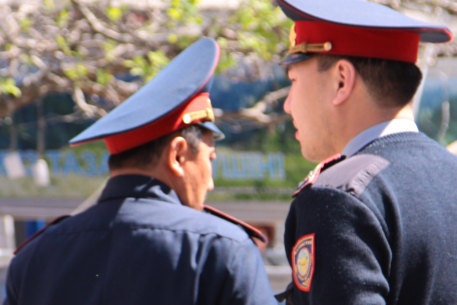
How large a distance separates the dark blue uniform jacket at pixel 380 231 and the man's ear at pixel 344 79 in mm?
160

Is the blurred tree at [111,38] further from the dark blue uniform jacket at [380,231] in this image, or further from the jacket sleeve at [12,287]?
the dark blue uniform jacket at [380,231]

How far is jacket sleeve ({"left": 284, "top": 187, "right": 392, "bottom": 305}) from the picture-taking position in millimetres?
1190

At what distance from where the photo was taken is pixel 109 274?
185 centimetres

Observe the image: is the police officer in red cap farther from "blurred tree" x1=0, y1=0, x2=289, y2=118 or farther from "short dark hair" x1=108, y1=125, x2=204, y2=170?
"blurred tree" x1=0, y1=0, x2=289, y2=118

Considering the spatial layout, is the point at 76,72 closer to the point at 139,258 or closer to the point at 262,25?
the point at 262,25

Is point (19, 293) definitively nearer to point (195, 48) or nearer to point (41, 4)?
point (195, 48)

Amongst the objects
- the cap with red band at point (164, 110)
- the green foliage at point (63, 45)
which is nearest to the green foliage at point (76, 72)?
the green foliage at point (63, 45)

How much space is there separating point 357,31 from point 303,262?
0.58 metres

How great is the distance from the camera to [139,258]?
6.10 feet

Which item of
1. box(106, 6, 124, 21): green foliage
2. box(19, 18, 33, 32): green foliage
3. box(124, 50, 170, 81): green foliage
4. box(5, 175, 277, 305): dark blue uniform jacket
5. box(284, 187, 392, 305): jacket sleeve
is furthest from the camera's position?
box(19, 18, 33, 32): green foliage

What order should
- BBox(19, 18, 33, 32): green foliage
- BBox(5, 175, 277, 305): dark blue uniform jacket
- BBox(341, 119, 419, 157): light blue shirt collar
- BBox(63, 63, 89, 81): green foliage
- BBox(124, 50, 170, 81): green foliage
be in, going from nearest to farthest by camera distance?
BBox(341, 119, 419, 157): light blue shirt collar, BBox(5, 175, 277, 305): dark blue uniform jacket, BBox(124, 50, 170, 81): green foliage, BBox(63, 63, 89, 81): green foliage, BBox(19, 18, 33, 32): green foliage

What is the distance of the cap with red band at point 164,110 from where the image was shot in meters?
2.01

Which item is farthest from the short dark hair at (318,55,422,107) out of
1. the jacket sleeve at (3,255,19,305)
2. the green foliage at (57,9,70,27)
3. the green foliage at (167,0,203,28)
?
the green foliage at (57,9,70,27)

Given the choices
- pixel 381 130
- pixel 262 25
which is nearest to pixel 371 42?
pixel 381 130
